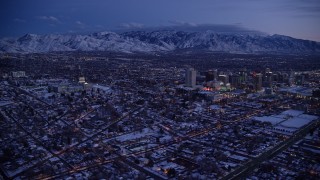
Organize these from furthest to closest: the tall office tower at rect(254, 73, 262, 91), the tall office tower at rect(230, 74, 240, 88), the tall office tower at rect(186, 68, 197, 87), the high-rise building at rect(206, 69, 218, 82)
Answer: the high-rise building at rect(206, 69, 218, 82), the tall office tower at rect(230, 74, 240, 88), the tall office tower at rect(186, 68, 197, 87), the tall office tower at rect(254, 73, 262, 91)

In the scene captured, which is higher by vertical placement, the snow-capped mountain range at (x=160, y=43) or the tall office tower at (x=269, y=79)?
the snow-capped mountain range at (x=160, y=43)

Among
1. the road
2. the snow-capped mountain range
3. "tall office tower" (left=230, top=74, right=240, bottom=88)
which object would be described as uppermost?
the snow-capped mountain range

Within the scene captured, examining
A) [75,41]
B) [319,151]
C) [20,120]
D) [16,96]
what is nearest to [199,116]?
[319,151]

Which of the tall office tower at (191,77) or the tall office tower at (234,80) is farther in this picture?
the tall office tower at (234,80)

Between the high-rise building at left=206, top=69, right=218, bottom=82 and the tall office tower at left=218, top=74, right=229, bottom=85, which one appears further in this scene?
the high-rise building at left=206, top=69, right=218, bottom=82

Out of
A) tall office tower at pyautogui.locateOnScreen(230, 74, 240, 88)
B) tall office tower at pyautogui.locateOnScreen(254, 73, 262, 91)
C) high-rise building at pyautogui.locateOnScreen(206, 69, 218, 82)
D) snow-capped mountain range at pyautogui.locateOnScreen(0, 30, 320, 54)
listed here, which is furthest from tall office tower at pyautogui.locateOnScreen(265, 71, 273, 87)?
snow-capped mountain range at pyautogui.locateOnScreen(0, 30, 320, 54)

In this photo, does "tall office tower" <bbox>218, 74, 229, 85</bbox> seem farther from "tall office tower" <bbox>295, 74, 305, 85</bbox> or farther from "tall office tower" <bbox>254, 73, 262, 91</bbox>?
"tall office tower" <bbox>295, 74, 305, 85</bbox>

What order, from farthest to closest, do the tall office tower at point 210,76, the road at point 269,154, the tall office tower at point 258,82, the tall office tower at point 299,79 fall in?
the tall office tower at point 210,76 < the tall office tower at point 299,79 < the tall office tower at point 258,82 < the road at point 269,154

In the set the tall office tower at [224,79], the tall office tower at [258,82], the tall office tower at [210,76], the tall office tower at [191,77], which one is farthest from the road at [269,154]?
the tall office tower at [210,76]

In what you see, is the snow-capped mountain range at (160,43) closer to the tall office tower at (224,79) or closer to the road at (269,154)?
the tall office tower at (224,79)
